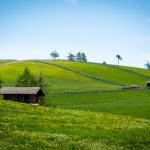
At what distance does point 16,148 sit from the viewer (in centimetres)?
2877

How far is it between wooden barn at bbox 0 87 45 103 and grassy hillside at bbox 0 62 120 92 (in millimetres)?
47170

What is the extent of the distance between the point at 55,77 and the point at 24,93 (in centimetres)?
8502

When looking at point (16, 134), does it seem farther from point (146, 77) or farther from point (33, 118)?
point (146, 77)

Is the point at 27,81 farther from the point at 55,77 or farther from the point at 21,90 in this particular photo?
the point at 55,77

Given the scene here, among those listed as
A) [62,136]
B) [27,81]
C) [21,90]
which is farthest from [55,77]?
[62,136]

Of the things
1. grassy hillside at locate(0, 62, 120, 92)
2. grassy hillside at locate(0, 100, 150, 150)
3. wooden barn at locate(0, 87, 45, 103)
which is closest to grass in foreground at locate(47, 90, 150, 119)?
wooden barn at locate(0, 87, 45, 103)

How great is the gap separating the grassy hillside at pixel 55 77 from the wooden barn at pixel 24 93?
155ft

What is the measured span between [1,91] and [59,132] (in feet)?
167

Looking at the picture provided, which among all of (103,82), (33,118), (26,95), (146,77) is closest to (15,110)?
(33,118)

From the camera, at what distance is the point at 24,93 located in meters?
83.3

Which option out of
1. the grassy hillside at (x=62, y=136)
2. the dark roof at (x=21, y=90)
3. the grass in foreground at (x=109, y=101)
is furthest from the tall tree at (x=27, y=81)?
the grassy hillside at (x=62, y=136)

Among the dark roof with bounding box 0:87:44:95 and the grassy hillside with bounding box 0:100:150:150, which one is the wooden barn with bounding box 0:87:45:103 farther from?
the grassy hillside with bounding box 0:100:150:150

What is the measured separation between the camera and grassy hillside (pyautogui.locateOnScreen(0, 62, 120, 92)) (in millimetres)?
146712

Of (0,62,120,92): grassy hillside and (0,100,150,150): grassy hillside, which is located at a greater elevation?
(0,62,120,92): grassy hillside
